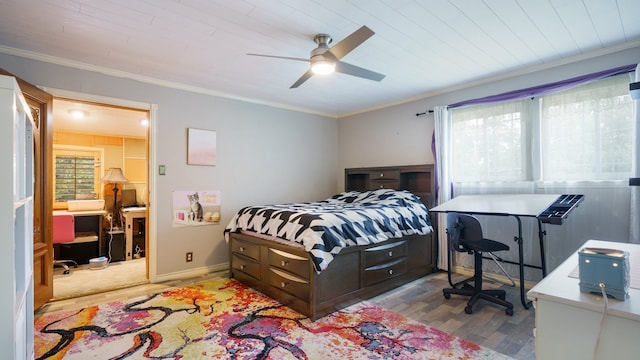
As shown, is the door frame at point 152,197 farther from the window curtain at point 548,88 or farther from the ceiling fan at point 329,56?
the window curtain at point 548,88

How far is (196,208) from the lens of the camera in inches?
153

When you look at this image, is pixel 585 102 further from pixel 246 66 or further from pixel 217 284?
pixel 217 284

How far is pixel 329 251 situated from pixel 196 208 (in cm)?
212

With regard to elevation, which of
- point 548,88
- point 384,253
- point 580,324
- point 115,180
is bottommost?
point 384,253

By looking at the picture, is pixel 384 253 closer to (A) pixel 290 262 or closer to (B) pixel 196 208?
(A) pixel 290 262

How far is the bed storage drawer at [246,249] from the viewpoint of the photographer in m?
3.25

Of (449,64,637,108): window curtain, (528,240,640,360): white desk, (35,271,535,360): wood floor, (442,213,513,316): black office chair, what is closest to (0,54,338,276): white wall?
(35,271,535,360): wood floor

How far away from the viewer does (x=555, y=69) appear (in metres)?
3.12

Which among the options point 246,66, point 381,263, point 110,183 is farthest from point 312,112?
point 110,183

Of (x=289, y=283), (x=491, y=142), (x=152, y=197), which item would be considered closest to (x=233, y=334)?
(x=289, y=283)

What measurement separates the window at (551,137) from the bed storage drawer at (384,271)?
1367 millimetres

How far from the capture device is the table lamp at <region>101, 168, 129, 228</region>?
5.56 meters

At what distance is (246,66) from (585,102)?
337cm

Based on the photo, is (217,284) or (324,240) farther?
(217,284)
